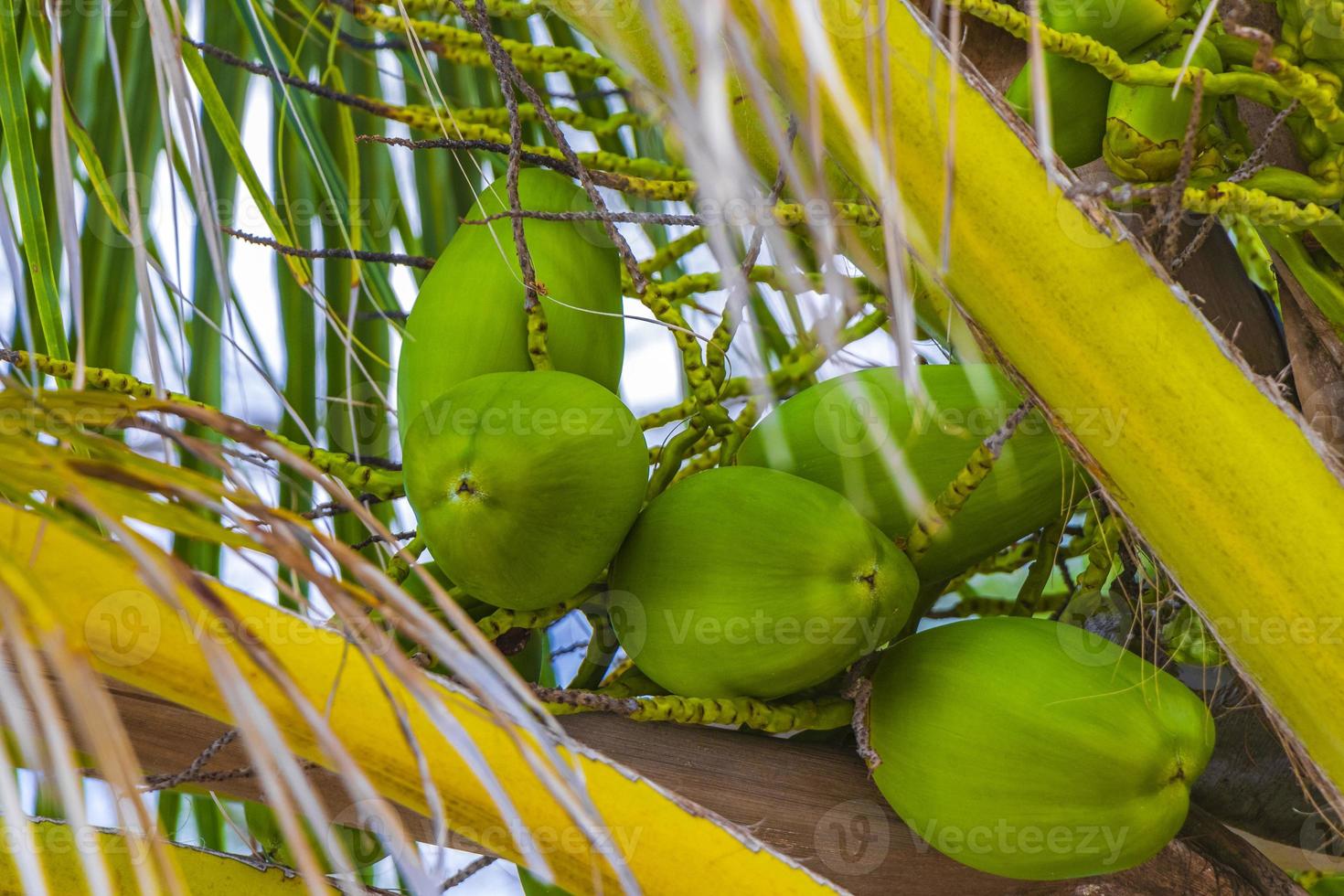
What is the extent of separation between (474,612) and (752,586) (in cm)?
16

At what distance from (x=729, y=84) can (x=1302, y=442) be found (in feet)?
1.05

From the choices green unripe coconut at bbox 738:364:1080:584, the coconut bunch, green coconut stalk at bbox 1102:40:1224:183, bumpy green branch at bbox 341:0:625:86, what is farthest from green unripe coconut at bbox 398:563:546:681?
green coconut stalk at bbox 1102:40:1224:183

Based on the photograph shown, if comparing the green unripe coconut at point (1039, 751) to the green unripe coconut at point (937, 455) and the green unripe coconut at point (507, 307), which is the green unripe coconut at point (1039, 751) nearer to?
the green unripe coconut at point (937, 455)

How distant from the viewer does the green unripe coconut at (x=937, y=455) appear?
2.13ft

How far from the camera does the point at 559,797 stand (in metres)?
0.30

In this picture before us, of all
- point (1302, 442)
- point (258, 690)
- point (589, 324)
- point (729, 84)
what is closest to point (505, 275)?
point (589, 324)

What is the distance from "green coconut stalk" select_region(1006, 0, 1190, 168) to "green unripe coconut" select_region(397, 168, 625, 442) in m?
0.25

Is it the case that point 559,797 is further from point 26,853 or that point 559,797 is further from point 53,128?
point 53,128

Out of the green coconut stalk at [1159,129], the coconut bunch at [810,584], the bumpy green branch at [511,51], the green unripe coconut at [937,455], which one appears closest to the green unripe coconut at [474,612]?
the coconut bunch at [810,584]

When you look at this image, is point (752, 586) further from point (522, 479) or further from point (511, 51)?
point (511, 51)

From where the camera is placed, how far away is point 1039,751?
0.55 meters

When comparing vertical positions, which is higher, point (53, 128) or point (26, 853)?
point (53, 128)

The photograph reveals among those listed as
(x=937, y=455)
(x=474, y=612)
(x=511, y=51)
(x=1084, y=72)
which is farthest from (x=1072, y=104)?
(x=474, y=612)

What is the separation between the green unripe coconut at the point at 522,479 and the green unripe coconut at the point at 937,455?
12cm
